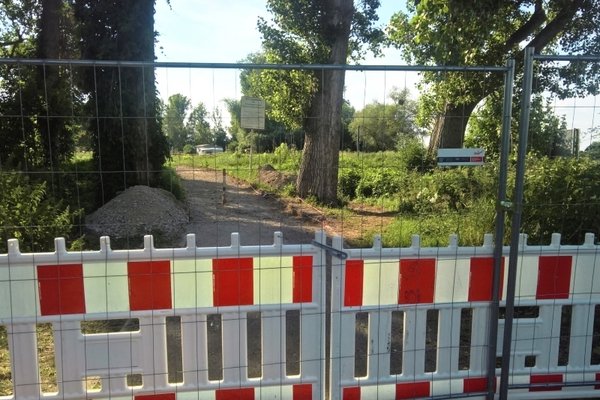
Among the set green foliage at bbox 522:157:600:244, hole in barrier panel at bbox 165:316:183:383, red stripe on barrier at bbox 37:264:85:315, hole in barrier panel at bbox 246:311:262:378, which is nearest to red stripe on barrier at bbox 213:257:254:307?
hole in barrier panel at bbox 246:311:262:378

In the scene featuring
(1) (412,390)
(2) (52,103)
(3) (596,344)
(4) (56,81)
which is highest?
(4) (56,81)

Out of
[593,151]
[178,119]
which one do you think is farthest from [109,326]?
[593,151]

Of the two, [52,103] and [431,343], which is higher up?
[52,103]

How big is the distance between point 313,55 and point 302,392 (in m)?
13.9

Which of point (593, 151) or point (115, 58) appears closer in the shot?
point (593, 151)

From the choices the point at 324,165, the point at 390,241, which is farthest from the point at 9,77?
the point at 390,241

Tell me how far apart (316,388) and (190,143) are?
6.75 ft

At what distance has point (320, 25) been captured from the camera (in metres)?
15.1

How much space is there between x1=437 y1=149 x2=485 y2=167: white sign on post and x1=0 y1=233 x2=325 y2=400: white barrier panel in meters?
1.03

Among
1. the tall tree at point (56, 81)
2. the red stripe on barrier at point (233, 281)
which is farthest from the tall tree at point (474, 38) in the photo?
the tall tree at point (56, 81)

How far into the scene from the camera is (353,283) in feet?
10.8

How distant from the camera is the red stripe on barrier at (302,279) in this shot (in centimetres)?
324

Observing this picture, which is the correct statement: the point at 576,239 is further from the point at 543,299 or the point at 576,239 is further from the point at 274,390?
the point at 274,390

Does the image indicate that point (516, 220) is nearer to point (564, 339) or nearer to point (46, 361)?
point (564, 339)
